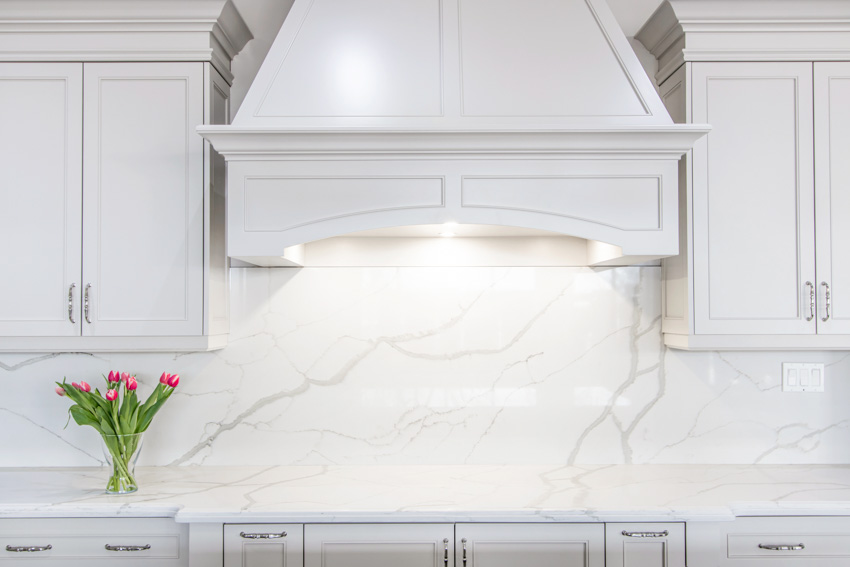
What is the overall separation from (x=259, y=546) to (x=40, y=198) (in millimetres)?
1281

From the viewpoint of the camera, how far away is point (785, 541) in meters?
1.74

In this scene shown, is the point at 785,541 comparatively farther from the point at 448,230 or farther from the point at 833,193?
the point at 448,230

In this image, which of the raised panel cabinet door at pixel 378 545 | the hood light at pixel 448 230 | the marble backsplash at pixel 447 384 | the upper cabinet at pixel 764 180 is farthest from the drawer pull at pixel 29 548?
the upper cabinet at pixel 764 180

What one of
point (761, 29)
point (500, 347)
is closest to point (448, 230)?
point (500, 347)

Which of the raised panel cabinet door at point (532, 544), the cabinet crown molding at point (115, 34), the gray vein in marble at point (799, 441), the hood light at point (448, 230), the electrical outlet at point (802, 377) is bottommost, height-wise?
the raised panel cabinet door at point (532, 544)

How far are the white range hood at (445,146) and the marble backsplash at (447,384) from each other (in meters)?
0.45

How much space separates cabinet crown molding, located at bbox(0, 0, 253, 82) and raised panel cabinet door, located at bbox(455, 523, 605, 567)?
5.49ft

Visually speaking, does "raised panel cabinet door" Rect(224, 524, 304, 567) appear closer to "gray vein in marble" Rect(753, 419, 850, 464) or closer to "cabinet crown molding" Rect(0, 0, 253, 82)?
"cabinet crown molding" Rect(0, 0, 253, 82)

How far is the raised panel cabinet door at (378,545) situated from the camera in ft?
5.46

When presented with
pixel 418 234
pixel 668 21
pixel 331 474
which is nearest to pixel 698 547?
pixel 331 474

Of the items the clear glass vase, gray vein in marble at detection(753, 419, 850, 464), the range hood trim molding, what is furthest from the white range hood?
gray vein in marble at detection(753, 419, 850, 464)

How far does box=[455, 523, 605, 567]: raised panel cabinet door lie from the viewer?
65.6 inches

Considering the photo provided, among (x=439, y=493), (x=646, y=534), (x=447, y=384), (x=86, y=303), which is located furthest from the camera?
(x=447, y=384)

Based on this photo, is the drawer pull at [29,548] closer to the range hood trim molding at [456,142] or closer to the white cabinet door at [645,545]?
the range hood trim molding at [456,142]
